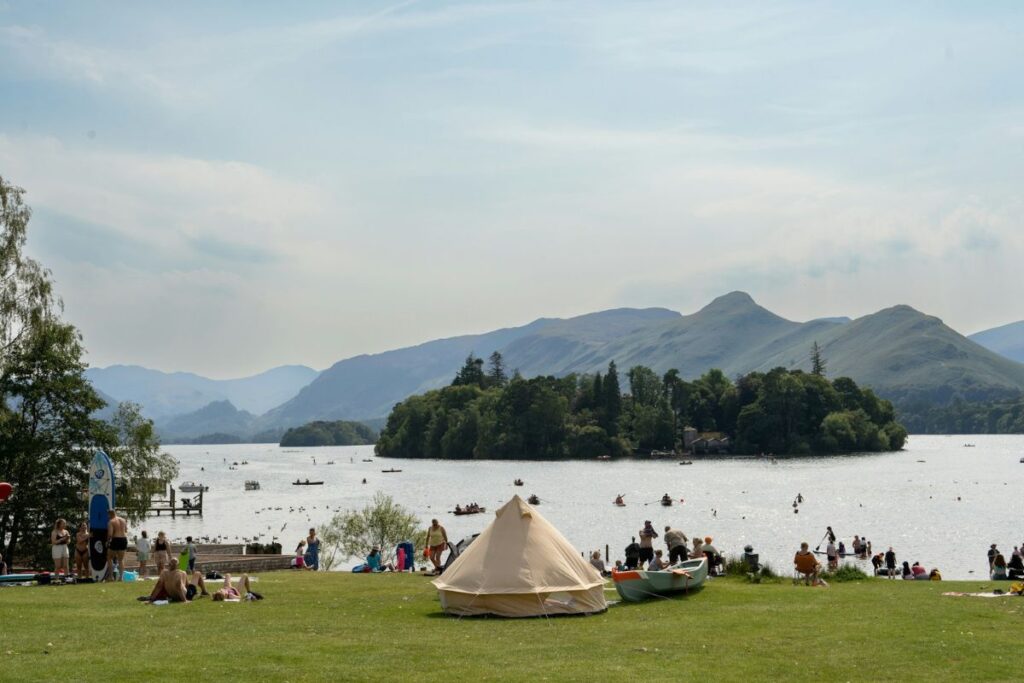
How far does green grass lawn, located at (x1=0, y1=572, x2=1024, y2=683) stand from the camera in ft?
48.8

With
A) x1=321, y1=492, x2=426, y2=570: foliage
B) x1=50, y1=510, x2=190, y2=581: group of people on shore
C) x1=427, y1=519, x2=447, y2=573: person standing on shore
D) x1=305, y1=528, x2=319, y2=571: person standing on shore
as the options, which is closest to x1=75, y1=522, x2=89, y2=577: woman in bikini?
x1=50, y1=510, x2=190, y2=581: group of people on shore

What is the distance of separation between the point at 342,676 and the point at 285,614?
23.9 ft

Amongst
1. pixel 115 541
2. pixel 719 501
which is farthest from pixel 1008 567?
pixel 719 501

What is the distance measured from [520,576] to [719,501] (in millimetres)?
84046

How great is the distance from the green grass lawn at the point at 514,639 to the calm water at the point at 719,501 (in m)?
33.2

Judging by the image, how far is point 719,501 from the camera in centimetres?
10225

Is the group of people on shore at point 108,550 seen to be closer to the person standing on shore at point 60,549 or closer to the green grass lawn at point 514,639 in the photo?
the person standing on shore at point 60,549

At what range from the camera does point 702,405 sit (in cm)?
19938

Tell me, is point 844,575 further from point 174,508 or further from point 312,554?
point 174,508

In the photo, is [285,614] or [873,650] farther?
[285,614]

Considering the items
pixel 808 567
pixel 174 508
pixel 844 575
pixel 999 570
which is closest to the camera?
pixel 808 567

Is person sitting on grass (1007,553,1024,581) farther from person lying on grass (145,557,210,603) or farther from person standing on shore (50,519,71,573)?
person standing on shore (50,519,71,573)

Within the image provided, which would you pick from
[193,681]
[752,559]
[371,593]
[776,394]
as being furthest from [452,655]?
[776,394]

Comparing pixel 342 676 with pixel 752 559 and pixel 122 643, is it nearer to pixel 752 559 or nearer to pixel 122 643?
pixel 122 643
